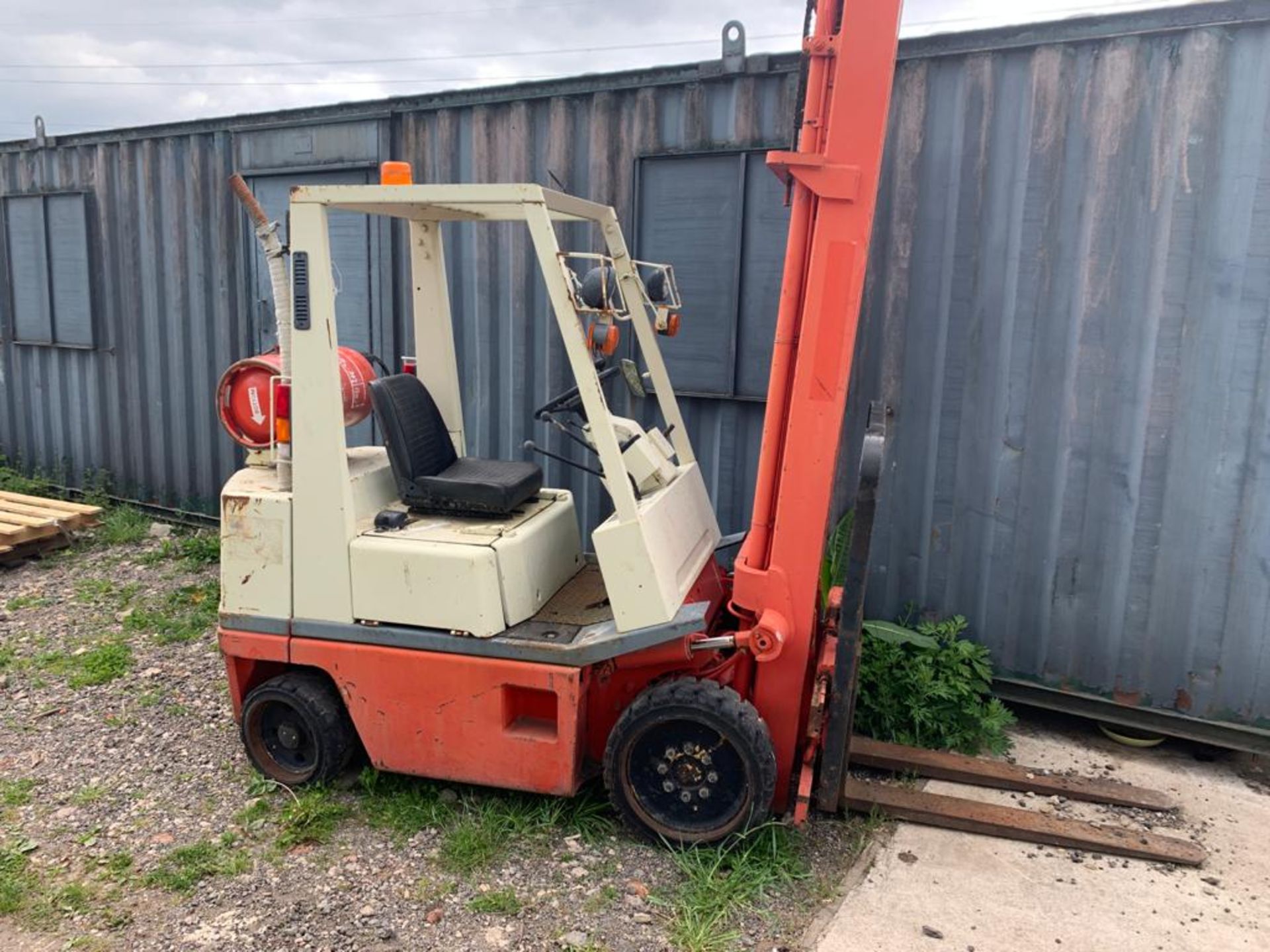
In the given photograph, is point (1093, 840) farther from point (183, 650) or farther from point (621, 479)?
point (183, 650)

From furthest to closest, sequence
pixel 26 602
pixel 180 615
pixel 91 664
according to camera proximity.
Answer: pixel 26 602
pixel 180 615
pixel 91 664

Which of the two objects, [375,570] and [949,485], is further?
[949,485]

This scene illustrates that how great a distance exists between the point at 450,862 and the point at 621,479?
158 cm

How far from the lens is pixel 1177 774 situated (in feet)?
14.8

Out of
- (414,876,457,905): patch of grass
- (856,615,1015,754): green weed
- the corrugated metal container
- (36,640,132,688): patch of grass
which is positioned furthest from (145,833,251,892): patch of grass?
(856,615,1015,754): green weed

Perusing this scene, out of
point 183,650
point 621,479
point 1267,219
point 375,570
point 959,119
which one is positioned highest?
point 959,119

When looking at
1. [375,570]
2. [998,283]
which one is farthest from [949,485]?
[375,570]

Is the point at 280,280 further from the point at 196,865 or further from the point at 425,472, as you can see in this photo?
the point at 196,865

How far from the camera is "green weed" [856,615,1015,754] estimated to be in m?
4.63

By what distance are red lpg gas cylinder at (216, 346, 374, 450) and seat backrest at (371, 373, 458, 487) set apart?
10 cm

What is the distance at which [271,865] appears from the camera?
3.63 m

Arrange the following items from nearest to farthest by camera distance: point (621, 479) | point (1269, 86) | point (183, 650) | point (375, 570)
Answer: point (621, 479)
point (375, 570)
point (1269, 86)
point (183, 650)

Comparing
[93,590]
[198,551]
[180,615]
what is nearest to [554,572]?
[180,615]

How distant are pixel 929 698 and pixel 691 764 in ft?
5.24
